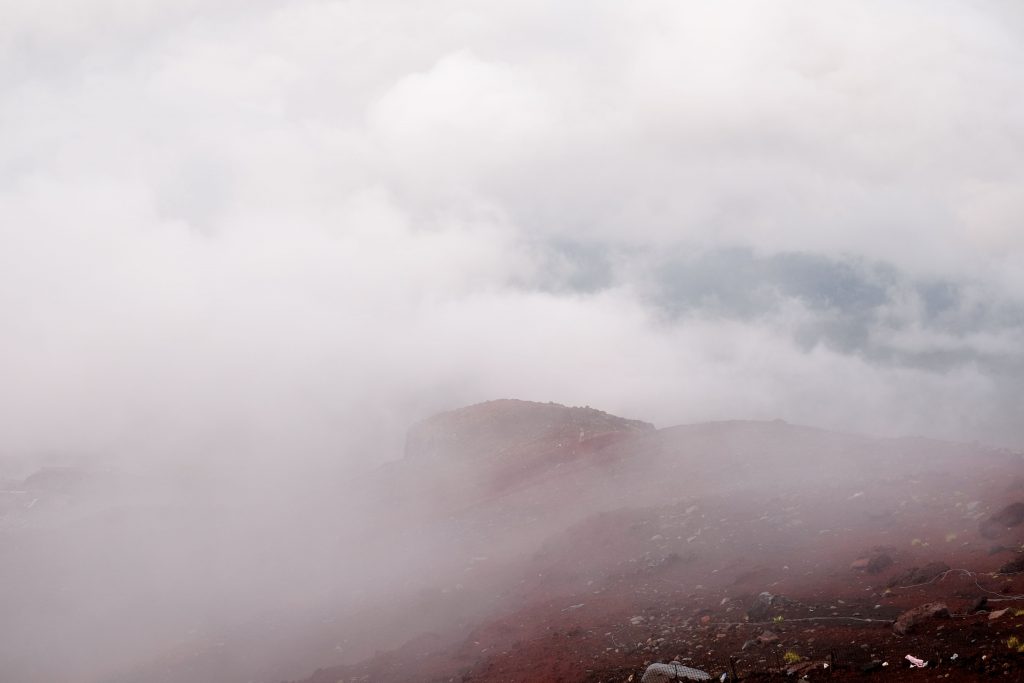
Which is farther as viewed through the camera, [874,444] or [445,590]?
[874,444]

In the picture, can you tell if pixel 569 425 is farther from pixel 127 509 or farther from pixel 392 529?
pixel 127 509

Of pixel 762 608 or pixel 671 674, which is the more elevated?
pixel 762 608

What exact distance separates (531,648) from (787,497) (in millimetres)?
14733

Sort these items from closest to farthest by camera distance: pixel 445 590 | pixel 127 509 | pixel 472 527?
1. pixel 445 590
2. pixel 472 527
3. pixel 127 509

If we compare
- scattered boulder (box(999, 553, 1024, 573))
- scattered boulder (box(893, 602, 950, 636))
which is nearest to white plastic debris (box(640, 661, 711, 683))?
scattered boulder (box(893, 602, 950, 636))

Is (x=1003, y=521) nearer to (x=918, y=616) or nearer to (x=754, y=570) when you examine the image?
(x=754, y=570)

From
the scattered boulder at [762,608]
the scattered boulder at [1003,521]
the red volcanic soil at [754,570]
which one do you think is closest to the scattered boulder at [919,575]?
the red volcanic soil at [754,570]

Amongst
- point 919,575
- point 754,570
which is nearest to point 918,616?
point 919,575

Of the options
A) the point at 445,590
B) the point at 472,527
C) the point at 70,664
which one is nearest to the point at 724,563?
the point at 445,590

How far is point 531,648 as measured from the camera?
78.6 ft

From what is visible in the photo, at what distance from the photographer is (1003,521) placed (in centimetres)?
2322

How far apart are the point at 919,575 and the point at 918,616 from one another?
4.02m

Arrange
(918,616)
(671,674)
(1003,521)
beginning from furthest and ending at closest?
(1003,521)
(671,674)
(918,616)

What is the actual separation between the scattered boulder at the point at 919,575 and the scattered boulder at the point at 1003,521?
278 cm
